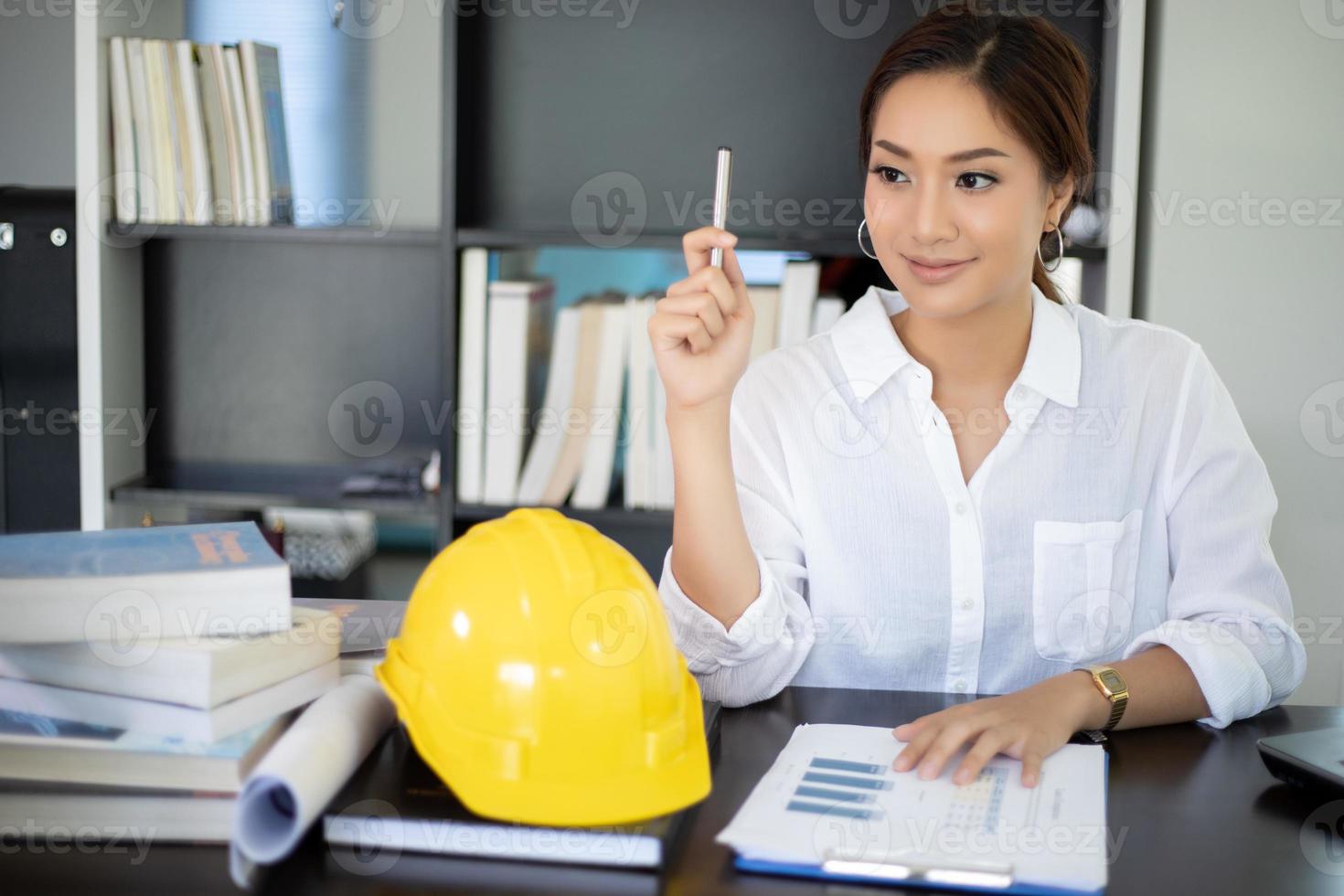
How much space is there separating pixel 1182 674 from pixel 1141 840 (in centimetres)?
33

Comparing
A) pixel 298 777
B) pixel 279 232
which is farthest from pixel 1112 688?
pixel 279 232

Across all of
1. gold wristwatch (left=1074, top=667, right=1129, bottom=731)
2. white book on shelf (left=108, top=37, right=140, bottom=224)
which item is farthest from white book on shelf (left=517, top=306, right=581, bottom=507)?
gold wristwatch (left=1074, top=667, right=1129, bottom=731)

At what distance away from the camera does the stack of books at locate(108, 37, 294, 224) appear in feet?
7.18

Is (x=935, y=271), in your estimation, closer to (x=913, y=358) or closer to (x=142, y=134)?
(x=913, y=358)

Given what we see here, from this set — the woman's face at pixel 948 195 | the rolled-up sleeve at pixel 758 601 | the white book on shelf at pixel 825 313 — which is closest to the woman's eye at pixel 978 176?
the woman's face at pixel 948 195

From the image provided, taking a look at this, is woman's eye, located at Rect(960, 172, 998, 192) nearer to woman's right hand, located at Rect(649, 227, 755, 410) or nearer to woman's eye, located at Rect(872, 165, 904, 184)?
woman's eye, located at Rect(872, 165, 904, 184)

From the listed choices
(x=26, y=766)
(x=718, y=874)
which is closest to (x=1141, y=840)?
(x=718, y=874)

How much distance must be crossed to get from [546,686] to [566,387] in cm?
147

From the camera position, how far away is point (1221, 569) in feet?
4.29

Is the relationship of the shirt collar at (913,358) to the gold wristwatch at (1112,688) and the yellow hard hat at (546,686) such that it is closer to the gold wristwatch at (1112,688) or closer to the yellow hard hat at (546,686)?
the gold wristwatch at (1112,688)

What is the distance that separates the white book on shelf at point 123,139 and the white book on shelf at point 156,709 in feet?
5.19

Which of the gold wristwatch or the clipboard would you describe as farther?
the gold wristwatch

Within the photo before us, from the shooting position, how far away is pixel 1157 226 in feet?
6.71

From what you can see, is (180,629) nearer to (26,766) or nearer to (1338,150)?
(26,766)
